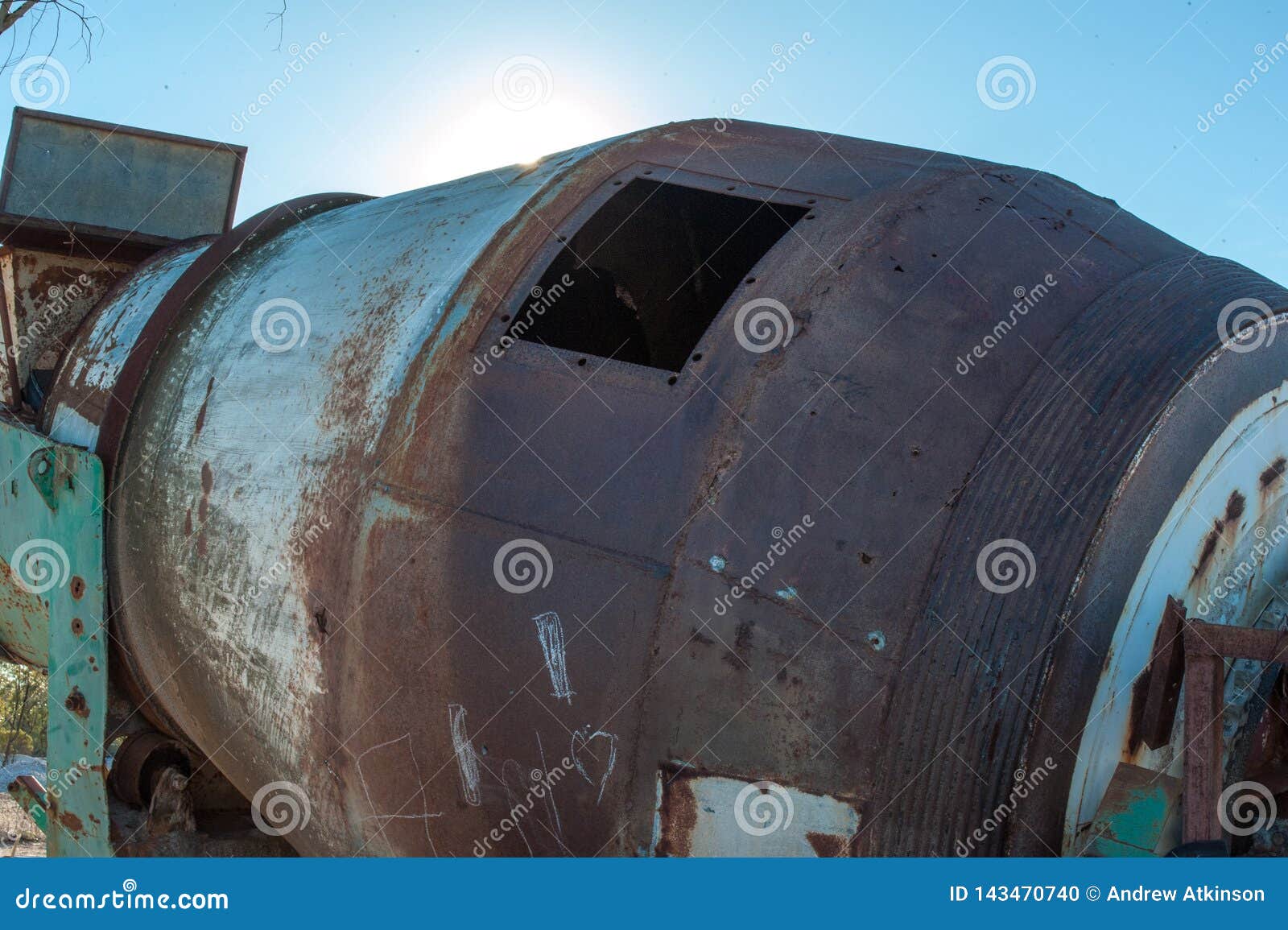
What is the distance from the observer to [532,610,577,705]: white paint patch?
237 cm

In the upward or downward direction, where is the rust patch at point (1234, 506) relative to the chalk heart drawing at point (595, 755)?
upward

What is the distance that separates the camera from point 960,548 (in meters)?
2.19

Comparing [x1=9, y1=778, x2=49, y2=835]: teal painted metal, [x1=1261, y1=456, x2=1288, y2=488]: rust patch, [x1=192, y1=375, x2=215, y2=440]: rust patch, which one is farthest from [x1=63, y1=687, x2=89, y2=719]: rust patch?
[x1=1261, y1=456, x2=1288, y2=488]: rust patch

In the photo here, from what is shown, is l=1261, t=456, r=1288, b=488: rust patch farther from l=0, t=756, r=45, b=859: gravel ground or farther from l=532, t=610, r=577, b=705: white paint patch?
l=0, t=756, r=45, b=859: gravel ground

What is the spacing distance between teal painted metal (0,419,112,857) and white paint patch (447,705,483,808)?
1.64 meters

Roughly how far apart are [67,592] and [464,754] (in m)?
1.88

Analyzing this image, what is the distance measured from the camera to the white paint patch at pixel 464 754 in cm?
250

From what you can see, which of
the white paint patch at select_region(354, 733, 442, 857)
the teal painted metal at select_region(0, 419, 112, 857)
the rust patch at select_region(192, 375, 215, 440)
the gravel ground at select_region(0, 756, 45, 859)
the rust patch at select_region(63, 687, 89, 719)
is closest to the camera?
the white paint patch at select_region(354, 733, 442, 857)

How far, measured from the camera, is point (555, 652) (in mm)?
2381

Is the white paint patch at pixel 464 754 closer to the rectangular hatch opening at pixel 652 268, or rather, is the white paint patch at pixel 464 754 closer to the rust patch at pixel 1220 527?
the rectangular hatch opening at pixel 652 268

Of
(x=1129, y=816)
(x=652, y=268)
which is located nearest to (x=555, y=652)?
(x=1129, y=816)

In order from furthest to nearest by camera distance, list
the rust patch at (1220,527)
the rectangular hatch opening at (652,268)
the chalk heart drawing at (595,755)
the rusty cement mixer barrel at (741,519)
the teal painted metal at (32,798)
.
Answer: the teal painted metal at (32,798) → the rectangular hatch opening at (652,268) → the rust patch at (1220,527) → the chalk heart drawing at (595,755) → the rusty cement mixer barrel at (741,519)

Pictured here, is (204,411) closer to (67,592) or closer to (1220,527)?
(67,592)

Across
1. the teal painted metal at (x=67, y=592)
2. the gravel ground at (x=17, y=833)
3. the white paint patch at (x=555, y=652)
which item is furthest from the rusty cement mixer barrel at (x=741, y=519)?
the gravel ground at (x=17, y=833)
